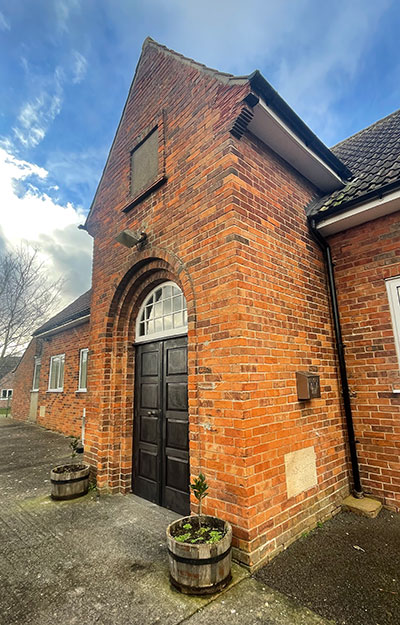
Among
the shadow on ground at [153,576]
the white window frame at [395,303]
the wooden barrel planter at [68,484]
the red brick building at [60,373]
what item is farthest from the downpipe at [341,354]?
the red brick building at [60,373]

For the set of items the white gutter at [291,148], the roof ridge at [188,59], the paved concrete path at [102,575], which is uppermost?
the roof ridge at [188,59]

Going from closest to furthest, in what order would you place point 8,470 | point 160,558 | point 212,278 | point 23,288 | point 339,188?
point 160,558
point 212,278
point 339,188
point 8,470
point 23,288

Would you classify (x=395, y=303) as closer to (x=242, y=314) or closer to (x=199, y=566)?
(x=242, y=314)

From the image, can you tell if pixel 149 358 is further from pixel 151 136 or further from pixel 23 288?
pixel 23 288

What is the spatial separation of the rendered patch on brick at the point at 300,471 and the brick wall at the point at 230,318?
8 cm

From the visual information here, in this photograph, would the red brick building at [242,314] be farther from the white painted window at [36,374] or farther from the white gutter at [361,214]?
the white painted window at [36,374]

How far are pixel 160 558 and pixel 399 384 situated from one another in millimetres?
3394

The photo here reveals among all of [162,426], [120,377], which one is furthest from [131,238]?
[162,426]

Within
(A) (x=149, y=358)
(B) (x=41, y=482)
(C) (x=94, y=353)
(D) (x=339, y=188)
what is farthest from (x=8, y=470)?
(D) (x=339, y=188)

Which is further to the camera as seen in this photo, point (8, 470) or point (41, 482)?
point (8, 470)

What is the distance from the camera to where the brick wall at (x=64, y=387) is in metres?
10.0

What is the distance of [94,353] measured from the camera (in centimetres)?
526

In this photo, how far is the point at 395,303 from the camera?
3.95 metres

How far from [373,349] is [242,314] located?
2241 millimetres
